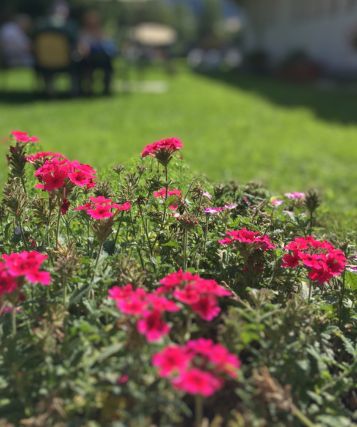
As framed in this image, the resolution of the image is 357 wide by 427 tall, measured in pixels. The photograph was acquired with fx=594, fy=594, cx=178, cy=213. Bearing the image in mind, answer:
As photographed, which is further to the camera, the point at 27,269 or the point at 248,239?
the point at 248,239

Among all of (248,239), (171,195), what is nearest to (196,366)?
(248,239)

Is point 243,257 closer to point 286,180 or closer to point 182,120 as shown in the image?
point 286,180

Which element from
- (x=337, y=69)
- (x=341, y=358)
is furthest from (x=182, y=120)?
(x=337, y=69)

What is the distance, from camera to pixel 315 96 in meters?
13.4

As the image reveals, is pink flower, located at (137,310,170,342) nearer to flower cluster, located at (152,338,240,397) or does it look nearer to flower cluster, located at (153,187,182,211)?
flower cluster, located at (152,338,240,397)

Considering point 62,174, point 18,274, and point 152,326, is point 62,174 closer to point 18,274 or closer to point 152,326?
point 18,274

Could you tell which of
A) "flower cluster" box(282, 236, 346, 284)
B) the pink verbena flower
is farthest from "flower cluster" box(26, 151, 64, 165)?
"flower cluster" box(282, 236, 346, 284)

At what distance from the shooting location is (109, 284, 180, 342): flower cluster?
150 cm

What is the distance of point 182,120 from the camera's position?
9.57m

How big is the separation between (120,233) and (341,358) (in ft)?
3.29

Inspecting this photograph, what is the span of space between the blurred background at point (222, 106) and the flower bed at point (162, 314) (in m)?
0.46

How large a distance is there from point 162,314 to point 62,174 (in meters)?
0.70

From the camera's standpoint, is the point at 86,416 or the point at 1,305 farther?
the point at 1,305

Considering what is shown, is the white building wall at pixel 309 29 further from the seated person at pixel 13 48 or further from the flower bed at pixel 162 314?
the flower bed at pixel 162 314
